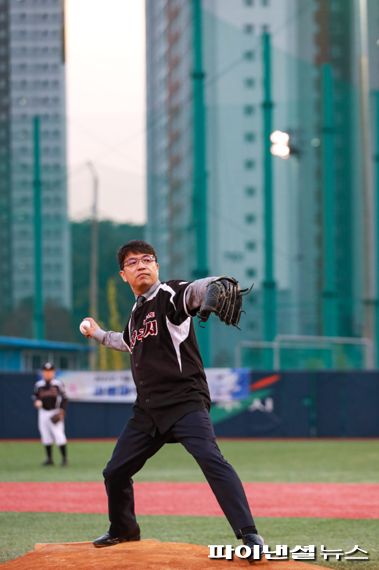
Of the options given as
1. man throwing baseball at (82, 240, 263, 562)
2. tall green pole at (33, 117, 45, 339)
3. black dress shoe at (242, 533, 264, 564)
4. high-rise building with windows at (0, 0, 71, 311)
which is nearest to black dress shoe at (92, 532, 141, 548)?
man throwing baseball at (82, 240, 263, 562)

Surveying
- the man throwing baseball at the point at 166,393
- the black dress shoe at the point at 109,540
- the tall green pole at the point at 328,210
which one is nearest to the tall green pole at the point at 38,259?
the tall green pole at the point at 328,210

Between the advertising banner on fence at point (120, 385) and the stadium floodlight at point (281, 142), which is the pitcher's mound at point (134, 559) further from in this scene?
the advertising banner on fence at point (120, 385)

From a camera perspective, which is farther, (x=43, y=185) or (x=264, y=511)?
(x=43, y=185)

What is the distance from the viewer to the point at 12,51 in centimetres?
3328

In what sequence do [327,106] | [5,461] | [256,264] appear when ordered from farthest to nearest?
[256,264]
[327,106]
[5,461]

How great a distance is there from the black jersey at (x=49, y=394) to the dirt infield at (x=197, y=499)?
3.73 metres

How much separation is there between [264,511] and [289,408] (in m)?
15.1

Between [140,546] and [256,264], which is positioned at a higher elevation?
[256,264]

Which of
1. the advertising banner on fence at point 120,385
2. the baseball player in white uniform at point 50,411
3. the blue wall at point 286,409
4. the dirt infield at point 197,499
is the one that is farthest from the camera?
the advertising banner on fence at point 120,385

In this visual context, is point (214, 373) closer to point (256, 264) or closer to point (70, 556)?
point (256, 264)

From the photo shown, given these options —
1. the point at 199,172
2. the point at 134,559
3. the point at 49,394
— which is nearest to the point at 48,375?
the point at 49,394

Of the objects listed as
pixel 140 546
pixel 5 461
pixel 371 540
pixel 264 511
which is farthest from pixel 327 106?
pixel 140 546

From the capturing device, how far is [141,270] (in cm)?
675

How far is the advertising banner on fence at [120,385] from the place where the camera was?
1054 inches
